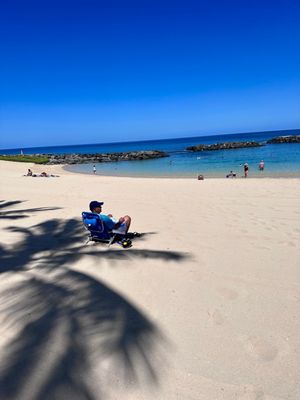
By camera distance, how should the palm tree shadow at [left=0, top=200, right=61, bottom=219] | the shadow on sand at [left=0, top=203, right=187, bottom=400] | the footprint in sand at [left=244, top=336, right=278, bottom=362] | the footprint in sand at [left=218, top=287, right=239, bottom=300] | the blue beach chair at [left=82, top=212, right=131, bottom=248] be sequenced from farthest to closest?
the palm tree shadow at [left=0, top=200, right=61, bottom=219], the blue beach chair at [left=82, top=212, right=131, bottom=248], the footprint in sand at [left=218, top=287, right=239, bottom=300], the footprint in sand at [left=244, top=336, right=278, bottom=362], the shadow on sand at [left=0, top=203, right=187, bottom=400]

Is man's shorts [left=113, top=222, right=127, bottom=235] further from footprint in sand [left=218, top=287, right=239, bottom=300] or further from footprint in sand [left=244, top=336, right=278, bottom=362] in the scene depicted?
footprint in sand [left=244, top=336, right=278, bottom=362]

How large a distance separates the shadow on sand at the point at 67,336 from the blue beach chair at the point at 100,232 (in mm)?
933

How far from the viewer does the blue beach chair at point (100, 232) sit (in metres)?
6.46

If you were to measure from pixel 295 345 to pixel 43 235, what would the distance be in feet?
18.9

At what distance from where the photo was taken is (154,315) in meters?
3.95

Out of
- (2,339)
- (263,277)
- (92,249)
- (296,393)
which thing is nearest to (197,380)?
(296,393)

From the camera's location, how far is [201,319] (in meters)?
3.86

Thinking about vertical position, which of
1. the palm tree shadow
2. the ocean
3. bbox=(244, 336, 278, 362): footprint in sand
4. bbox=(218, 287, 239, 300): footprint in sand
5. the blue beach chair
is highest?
the blue beach chair


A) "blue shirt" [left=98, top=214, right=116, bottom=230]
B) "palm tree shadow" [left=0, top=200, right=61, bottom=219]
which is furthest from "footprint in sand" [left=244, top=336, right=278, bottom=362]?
"palm tree shadow" [left=0, top=200, right=61, bottom=219]

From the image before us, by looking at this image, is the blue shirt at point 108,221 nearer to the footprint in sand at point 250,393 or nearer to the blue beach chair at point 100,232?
the blue beach chair at point 100,232

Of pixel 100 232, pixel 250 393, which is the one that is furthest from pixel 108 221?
pixel 250 393

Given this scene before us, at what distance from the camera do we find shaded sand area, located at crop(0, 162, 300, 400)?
2.88m

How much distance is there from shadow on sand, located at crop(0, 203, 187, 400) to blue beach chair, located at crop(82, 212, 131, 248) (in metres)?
0.93

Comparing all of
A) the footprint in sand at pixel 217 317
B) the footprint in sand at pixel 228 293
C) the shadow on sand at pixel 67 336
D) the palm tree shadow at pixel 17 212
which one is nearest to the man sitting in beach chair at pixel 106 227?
the shadow on sand at pixel 67 336
